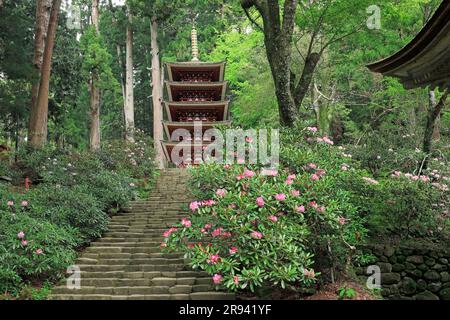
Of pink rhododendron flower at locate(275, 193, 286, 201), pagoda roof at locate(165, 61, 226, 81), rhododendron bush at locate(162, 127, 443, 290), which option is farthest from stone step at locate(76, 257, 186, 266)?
pagoda roof at locate(165, 61, 226, 81)

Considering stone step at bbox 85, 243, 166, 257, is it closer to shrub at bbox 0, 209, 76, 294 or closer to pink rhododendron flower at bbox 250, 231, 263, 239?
shrub at bbox 0, 209, 76, 294

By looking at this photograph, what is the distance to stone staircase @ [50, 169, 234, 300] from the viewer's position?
7094mm

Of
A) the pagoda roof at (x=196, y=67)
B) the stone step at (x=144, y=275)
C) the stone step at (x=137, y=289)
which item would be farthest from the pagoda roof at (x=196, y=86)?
the stone step at (x=137, y=289)

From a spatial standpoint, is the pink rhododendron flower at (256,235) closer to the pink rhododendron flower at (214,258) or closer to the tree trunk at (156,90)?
the pink rhododendron flower at (214,258)

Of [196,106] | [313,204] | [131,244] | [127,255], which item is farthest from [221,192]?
[196,106]

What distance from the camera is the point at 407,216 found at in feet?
28.3

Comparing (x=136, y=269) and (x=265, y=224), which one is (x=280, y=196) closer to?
(x=265, y=224)

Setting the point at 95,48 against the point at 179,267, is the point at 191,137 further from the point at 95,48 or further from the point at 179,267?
the point at 179,267

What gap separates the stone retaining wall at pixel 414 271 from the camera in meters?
8.06

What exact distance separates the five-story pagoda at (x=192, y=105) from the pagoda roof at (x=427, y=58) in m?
13.5

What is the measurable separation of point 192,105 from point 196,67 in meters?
1.82

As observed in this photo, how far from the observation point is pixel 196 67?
20.3m
